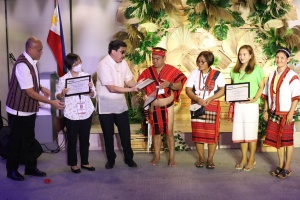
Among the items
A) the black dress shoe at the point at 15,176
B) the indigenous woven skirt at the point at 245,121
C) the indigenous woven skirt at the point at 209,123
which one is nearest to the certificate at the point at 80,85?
the black dress shoe at the point at 15,176

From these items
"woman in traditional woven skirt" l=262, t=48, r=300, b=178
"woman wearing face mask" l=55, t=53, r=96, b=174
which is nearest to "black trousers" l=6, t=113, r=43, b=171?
"woman wearing face mask" l=55, t=53, r=96, b=174

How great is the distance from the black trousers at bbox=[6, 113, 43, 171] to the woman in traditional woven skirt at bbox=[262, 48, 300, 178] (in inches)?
95.9

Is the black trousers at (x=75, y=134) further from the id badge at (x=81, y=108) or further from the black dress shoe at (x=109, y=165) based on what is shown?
the black dress shoe at (x=109, y=165)

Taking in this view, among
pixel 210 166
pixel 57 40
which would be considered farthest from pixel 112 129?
pixel 57 40

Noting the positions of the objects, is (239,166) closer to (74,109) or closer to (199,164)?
(199,164)

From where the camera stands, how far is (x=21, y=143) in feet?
15.1

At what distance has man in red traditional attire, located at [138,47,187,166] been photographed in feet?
16.3

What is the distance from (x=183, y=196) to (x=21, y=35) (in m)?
4.27

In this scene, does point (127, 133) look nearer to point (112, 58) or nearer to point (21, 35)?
point (112, 58)

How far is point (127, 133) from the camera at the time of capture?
5129 mm

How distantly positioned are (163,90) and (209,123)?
2.02 ft

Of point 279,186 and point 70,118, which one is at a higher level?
point 70,118

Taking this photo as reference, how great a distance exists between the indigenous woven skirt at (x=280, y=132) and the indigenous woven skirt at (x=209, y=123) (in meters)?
0.59

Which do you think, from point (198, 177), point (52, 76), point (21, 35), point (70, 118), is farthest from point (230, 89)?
point (21, 35)
